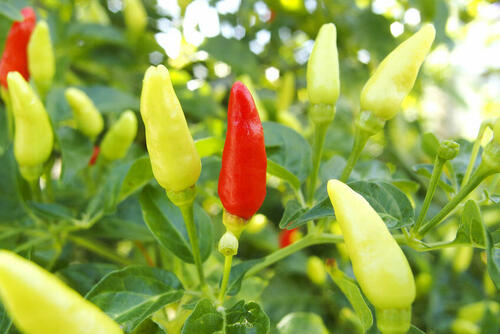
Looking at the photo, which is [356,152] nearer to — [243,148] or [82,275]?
[243,148]

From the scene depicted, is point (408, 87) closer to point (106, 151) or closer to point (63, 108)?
point (106, 151)

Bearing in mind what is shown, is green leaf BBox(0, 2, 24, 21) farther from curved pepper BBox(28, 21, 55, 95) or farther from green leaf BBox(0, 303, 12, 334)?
green leaf BBox(0, 303, 12, 334)

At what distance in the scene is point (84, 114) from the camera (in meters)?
0.94

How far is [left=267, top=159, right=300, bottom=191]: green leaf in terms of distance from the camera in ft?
2.27

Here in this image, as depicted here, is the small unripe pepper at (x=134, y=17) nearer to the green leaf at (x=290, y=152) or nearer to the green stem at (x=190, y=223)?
the green leaf at (x=290, y=152)

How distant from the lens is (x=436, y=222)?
604mm

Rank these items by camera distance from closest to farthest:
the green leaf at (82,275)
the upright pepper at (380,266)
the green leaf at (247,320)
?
the upright pepper at (380,266) < the green leaf at (247,320) < the green leaf at (82,275)

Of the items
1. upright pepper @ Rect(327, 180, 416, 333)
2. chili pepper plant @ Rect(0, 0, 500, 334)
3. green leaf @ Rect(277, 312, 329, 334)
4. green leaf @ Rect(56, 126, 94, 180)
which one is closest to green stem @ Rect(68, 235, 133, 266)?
chili pepper plant @ Rect(0, 0, 500, 334)

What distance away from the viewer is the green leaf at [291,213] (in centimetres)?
64

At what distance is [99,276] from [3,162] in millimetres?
290

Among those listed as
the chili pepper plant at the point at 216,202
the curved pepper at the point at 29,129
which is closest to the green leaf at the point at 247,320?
the chili pepper plant at the point at 216,202

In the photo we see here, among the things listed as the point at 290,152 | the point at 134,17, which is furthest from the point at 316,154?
the point at 134,17

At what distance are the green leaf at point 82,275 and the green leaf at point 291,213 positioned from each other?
1.19ft

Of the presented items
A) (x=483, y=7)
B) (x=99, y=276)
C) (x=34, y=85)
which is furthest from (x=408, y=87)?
(x=483, y=7)
